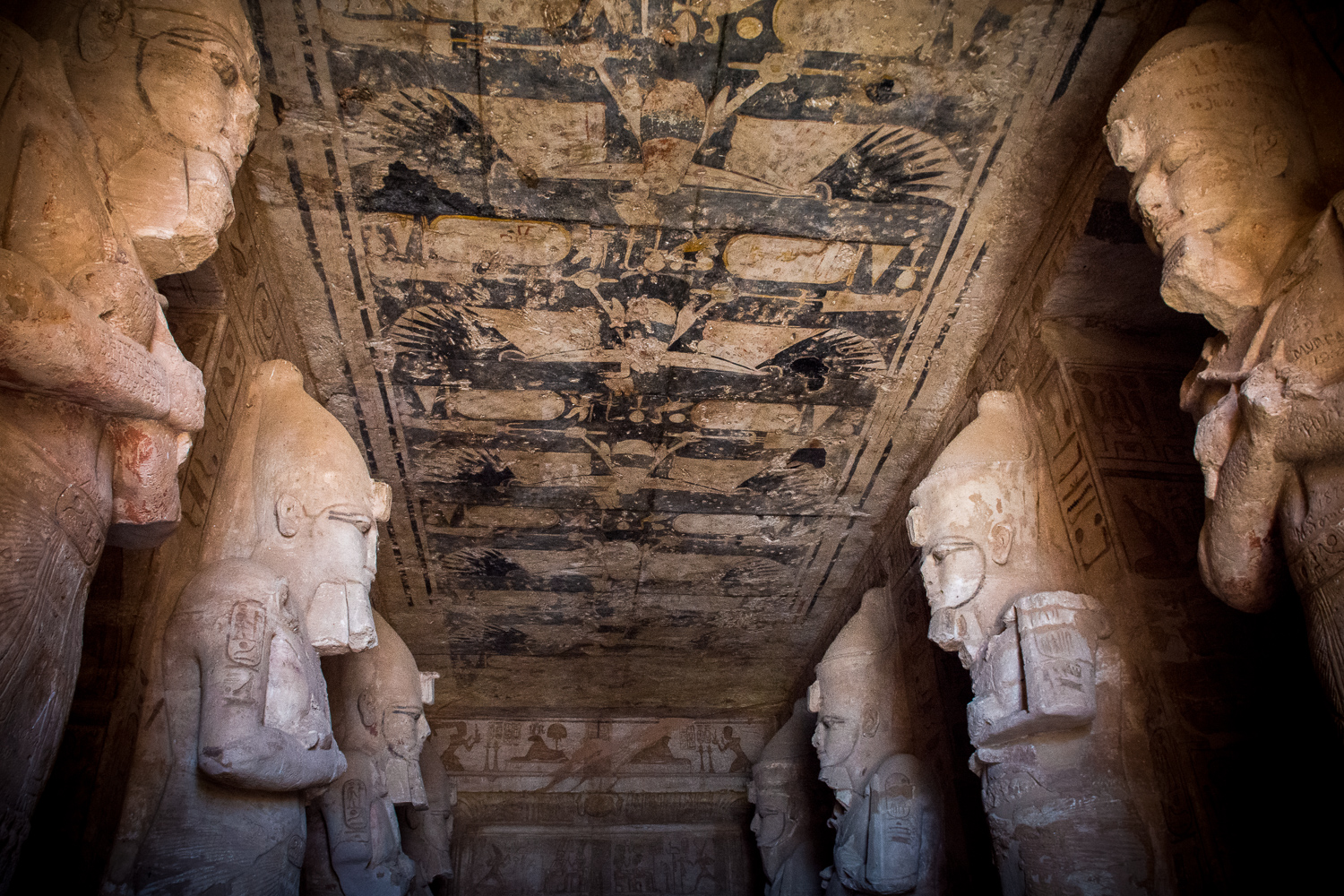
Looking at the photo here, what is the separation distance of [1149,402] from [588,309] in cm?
269

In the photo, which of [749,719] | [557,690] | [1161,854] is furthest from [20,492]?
[749,719]

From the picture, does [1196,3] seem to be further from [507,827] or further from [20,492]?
[507,827]

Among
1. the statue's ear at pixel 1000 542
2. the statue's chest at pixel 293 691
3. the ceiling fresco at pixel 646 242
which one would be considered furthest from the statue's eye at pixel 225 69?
the statue's ear at pixel 1000 542

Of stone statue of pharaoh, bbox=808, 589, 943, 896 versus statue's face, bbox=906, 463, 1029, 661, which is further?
stone statue of pharaoh, bbox=808, 589, 943, 896

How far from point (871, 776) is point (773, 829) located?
2.08 m

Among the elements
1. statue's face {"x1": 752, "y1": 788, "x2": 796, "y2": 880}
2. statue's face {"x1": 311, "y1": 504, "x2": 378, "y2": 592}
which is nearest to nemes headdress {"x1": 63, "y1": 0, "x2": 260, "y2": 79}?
statue's face {"x1": 311, "y1": 504, "x2": 378, "y2": 592}

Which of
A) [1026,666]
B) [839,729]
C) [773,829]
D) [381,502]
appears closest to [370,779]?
[381,502]

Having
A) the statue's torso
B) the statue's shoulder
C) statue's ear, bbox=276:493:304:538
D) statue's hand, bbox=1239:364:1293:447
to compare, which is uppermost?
statue's ear, bbox=276:493:304:538

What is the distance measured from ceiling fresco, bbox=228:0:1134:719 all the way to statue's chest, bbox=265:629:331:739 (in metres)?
1.78

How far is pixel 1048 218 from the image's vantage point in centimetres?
425

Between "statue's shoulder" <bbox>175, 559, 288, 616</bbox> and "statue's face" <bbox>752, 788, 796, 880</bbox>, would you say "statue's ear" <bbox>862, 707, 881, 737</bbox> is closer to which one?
"statue's face" <bbox>752, 788, 796, 880</bbox>

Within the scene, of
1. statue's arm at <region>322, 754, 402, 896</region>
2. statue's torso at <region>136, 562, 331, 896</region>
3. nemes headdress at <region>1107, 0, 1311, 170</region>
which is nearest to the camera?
nemes headdress at <region>1107, 0, 1311, 170</region>

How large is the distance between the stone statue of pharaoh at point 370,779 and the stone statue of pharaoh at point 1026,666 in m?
3.17

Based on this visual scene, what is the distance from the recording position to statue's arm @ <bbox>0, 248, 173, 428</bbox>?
6.39ft
